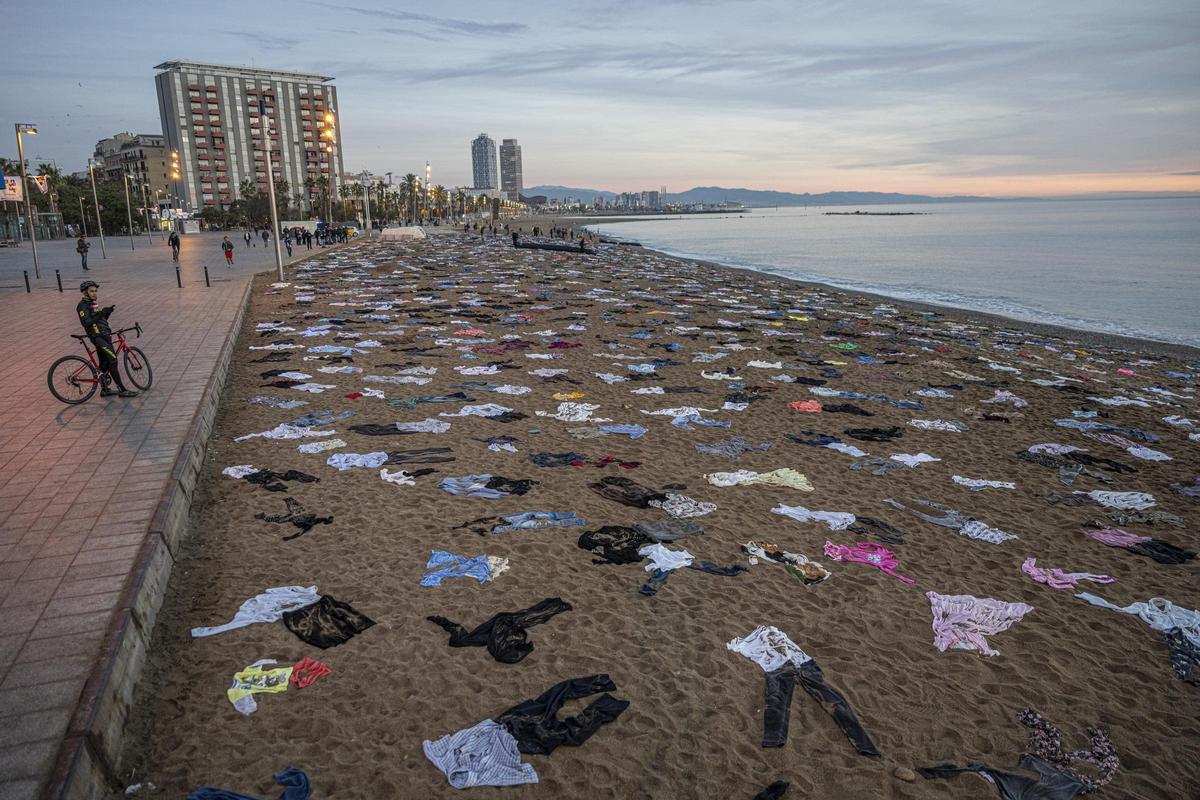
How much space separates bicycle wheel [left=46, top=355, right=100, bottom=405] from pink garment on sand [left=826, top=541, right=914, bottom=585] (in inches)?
382

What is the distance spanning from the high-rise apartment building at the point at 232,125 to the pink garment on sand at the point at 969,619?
518 ft

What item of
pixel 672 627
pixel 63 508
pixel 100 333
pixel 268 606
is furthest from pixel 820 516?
pixel 100 333

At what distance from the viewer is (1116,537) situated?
696 cm

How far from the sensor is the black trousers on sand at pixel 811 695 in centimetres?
418

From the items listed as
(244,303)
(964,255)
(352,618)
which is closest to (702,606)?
(352,618)

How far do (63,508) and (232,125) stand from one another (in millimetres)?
178878

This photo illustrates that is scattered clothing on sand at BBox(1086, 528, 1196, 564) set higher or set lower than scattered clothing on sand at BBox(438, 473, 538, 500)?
lower

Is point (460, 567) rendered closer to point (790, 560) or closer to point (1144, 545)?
point (790, 560)

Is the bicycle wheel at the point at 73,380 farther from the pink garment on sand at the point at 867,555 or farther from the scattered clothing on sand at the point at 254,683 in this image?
the pink garment on sand at the point at 867,555

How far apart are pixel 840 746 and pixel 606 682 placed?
5.04 feet

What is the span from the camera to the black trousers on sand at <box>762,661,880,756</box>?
4184mm

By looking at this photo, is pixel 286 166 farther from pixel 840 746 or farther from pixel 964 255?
pixel 840 746

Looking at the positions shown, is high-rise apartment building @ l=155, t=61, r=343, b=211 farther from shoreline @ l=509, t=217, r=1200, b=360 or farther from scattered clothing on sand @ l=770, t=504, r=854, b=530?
scattered clothing on sand @ l=770, t=504, r=854, b=530

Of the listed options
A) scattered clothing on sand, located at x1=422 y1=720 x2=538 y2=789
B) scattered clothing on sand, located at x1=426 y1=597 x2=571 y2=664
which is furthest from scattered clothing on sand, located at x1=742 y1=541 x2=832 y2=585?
scattered clothing on sand, located at x1=422 y1=720 x2=538 y2=789
